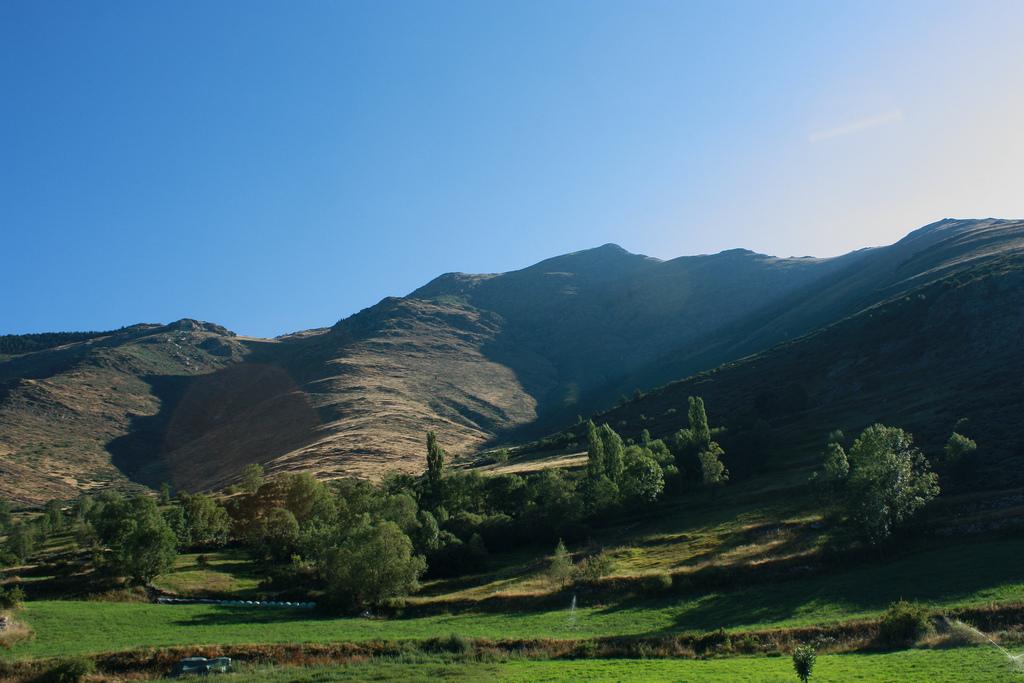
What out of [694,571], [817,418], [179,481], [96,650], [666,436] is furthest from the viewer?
[179,481]

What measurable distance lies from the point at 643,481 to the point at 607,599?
1355 inches

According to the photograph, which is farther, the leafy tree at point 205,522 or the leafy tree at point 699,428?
the leafy tree at point 699,428

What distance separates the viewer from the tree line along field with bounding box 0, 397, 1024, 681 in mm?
35750

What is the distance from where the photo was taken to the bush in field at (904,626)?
113 ft

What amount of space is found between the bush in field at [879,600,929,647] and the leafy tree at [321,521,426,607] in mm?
38605

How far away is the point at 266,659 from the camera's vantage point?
4019cm

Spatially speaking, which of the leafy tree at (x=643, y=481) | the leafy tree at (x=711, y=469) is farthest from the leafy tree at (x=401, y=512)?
the leafy tree at (x=711, y=469)

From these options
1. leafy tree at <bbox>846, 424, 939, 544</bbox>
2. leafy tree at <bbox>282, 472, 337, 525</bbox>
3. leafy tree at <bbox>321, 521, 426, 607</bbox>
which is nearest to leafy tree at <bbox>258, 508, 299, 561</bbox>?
leafy tree at <bbox>282, 472, 337, 525</bbox>

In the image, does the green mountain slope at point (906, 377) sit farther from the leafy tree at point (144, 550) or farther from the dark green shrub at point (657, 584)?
the leafy tree at point (144, 550)

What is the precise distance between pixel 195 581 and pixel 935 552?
6723 cm

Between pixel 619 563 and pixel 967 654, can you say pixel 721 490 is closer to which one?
pixel 619 563

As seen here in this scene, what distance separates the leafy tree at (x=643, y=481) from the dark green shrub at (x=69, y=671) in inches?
2463

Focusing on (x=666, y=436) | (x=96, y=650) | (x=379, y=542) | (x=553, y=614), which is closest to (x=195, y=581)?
(x=379, y=542)

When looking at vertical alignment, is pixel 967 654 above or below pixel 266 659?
below
